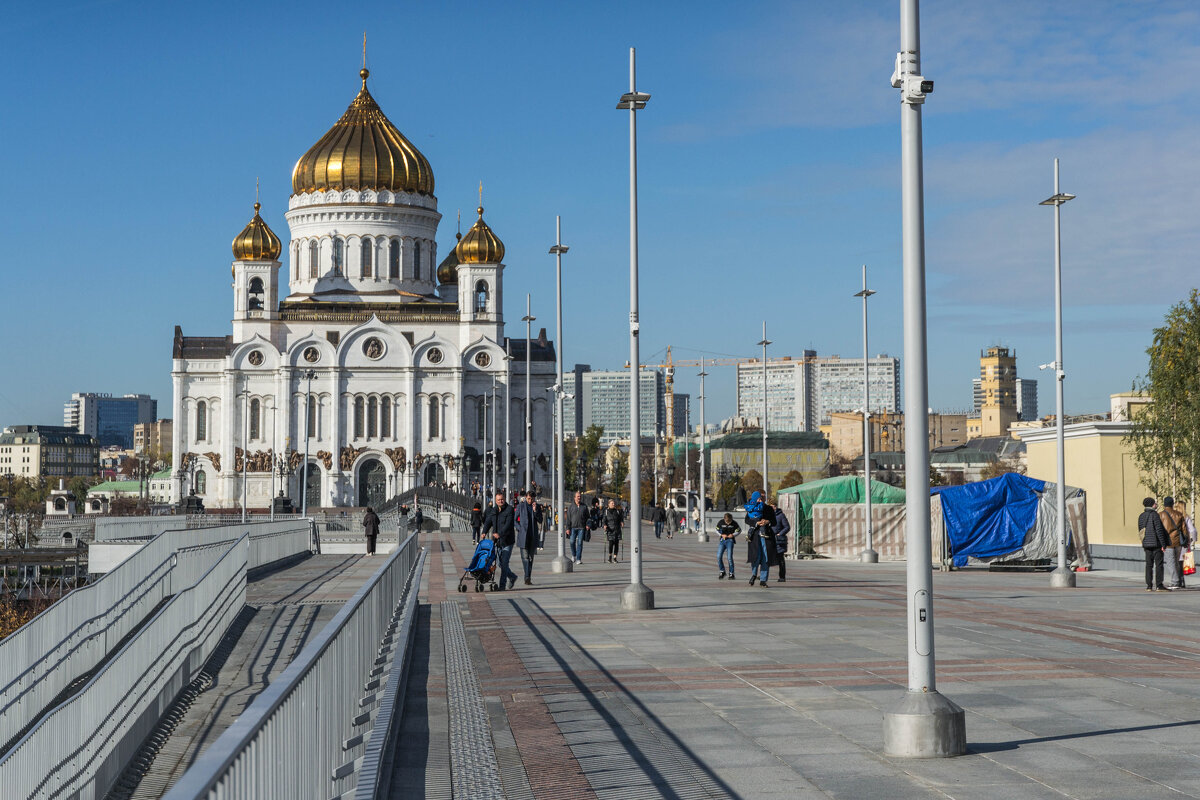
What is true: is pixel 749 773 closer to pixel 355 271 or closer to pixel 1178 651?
pixel 1178 651

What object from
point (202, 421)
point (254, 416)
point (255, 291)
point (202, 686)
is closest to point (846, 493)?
point (202, 686)

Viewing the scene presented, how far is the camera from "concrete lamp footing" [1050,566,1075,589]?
24172 millimetres

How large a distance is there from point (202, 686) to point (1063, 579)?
1508 cm

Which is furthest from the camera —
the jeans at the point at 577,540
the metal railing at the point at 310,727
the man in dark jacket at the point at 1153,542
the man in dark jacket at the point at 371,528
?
the man in dark jacket at the point at 371,528

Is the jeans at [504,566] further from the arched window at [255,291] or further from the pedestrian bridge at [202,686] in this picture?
the arched window at [255,291]

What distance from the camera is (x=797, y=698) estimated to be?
11203mm

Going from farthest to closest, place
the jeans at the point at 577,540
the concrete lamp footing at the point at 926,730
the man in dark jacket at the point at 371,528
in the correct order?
1. the man in dark jacket at the point at 371,528
2. the jeans at the point at 577,540
3. the concrete lamp footing at the point at 926,730

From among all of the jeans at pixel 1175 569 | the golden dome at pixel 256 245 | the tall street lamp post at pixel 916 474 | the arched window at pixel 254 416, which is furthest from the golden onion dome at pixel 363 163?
the tall street lamp post at pixel 916 474

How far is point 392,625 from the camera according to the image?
1404cm

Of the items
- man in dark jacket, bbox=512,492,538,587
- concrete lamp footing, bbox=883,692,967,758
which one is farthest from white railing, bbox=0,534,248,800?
man in dark jacket, bbox=512,492,538,587

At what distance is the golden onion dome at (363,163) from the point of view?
95.4 m

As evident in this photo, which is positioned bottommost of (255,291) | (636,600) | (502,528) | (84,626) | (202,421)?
(636,600)

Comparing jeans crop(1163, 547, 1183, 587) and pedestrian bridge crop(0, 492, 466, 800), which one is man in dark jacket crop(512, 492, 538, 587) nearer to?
pedestrian bridge crop(0, 492, 466, 800)

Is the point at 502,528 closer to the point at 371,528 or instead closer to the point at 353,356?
the point at 371,528
